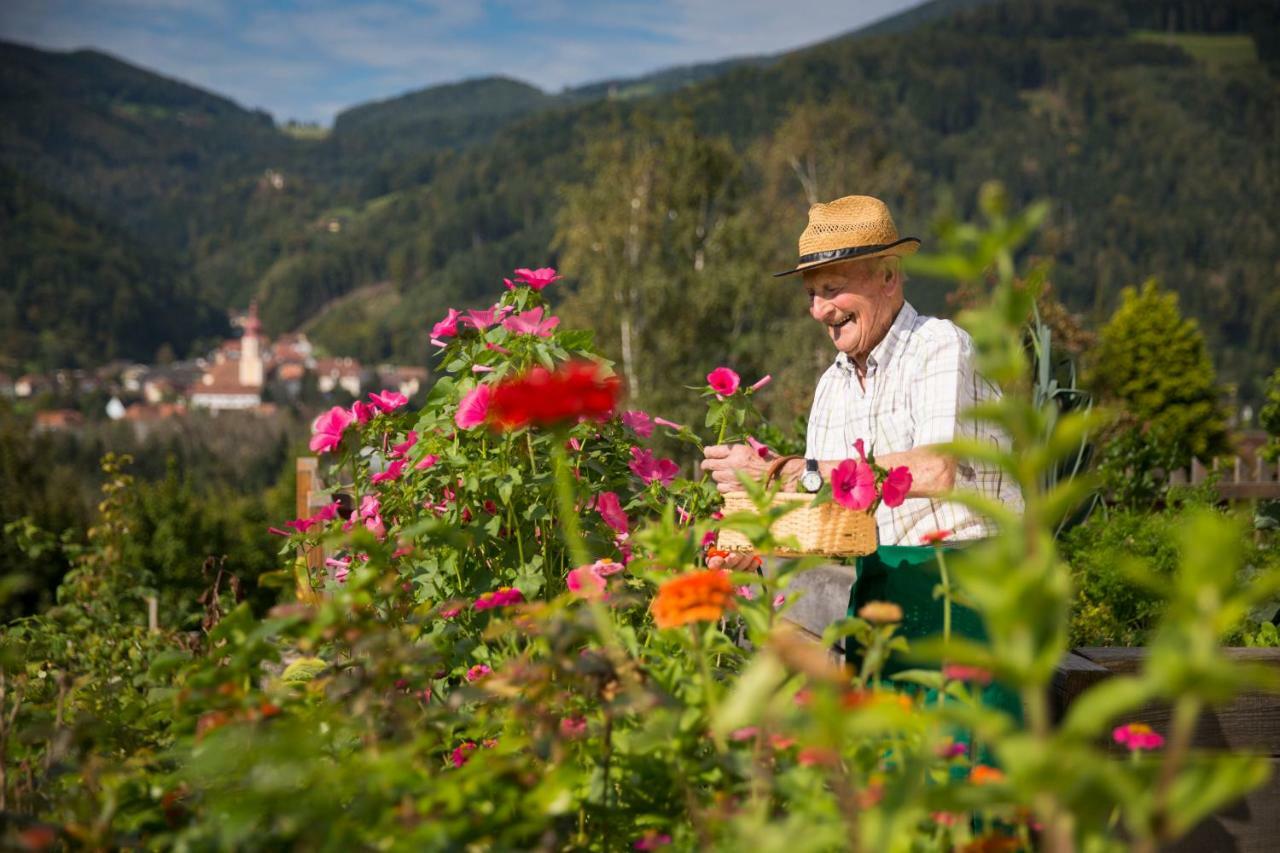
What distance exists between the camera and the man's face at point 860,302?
91.9 inches

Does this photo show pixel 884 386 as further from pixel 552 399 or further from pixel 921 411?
pixel 552 399

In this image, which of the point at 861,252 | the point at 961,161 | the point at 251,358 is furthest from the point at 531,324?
the point at 251,358

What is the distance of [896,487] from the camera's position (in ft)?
5.31

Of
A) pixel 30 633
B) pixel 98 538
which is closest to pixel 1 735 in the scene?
pixel 30 633

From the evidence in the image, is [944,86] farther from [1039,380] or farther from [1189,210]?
[1039,380]

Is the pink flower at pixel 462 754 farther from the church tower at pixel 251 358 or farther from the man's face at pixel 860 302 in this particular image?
the church tower at pixel 251 358

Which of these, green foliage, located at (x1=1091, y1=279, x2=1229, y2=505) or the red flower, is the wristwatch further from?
green foliage, located at (x1=1091, y1=279, x2=1229, y2=505)

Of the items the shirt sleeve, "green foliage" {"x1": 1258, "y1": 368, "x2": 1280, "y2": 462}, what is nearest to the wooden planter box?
the shirt sleeve

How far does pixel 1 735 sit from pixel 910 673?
1109 millimetres

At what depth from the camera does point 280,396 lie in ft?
332

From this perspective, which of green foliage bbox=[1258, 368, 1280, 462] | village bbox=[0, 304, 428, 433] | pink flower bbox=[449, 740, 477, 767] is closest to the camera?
pink flower bbox=[449, 740, 477, 767]

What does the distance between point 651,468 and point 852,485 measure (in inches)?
20.8

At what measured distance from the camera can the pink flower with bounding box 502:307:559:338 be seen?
1.90 meters

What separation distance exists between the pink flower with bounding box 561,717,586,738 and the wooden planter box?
100cm
